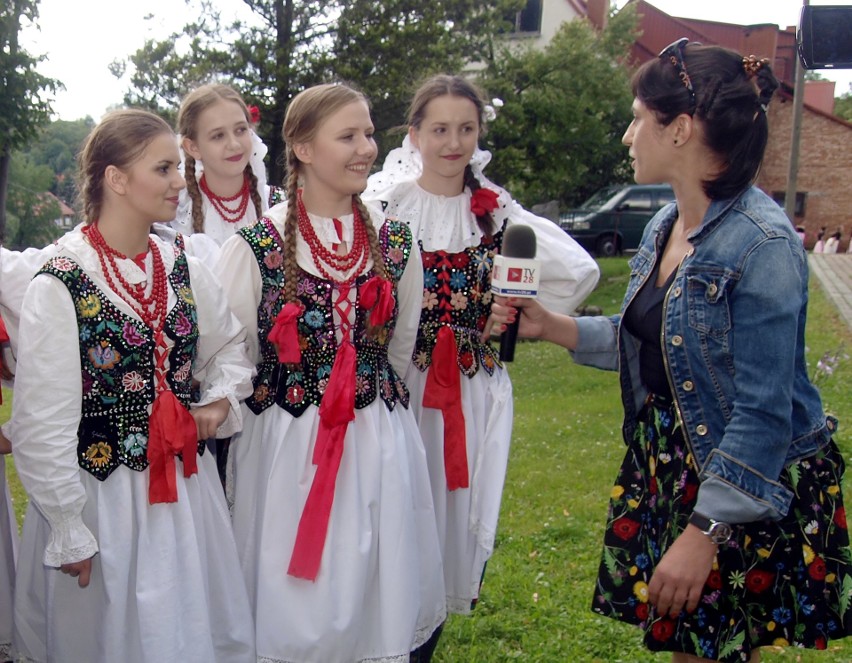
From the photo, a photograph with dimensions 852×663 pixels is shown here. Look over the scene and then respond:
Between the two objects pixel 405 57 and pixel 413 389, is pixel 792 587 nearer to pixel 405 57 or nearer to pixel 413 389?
pixel 413 389

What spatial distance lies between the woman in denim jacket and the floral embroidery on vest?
0.96 meters

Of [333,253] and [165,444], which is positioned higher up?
[333,253]

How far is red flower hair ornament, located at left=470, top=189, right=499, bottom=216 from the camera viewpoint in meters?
3.29

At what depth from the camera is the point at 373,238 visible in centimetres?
283

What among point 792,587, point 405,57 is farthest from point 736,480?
point 405,57

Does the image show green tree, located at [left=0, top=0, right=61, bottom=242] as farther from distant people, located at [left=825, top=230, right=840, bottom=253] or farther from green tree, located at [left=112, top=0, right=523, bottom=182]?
distant people, located at [left=825, top=230, right=840, bottom=253]

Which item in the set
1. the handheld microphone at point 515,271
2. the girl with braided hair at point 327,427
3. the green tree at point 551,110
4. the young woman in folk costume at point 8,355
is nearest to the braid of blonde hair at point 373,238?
the girl with braided hair at point 327,427

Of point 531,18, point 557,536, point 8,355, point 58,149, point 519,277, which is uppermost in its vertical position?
point 531,18

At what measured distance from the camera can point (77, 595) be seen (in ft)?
8.10

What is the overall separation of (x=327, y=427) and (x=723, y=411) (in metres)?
1.14

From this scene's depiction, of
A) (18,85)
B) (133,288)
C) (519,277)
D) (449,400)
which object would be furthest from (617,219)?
(133,288)

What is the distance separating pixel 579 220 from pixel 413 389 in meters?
19.5

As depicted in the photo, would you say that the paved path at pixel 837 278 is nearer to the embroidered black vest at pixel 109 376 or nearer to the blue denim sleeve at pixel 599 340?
the blue denim sleeve at pixel 599 340

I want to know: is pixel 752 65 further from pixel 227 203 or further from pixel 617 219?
pixel 617 219
